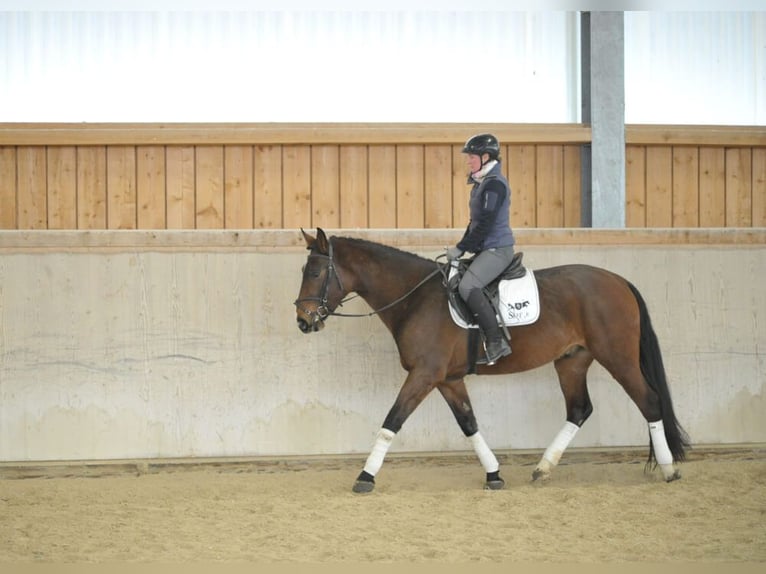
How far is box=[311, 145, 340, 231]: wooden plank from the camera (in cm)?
763

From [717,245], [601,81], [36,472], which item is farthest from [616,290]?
[36,472]

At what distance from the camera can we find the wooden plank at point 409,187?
25.2ft

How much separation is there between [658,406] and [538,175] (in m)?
2.52

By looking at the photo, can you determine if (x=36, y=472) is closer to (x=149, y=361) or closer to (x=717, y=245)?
(x=149, y=361)

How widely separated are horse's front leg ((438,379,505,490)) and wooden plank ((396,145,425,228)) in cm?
203

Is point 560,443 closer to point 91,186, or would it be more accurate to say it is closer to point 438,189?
point 438,189

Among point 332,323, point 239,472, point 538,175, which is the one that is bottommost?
point 239,472

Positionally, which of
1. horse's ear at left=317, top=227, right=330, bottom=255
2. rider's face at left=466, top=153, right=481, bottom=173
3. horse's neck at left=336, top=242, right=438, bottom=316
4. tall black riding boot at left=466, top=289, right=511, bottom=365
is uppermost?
rider's face at left=466, top=153, right=481, bottom=173

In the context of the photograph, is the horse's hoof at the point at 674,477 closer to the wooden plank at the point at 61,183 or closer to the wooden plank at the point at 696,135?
the wooden plank at the point at 696,135

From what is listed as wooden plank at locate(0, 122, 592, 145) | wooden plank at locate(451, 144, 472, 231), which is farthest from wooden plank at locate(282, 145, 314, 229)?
wooden plank at locate(451, 144, 472, 231)

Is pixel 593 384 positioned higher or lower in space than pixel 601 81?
lower

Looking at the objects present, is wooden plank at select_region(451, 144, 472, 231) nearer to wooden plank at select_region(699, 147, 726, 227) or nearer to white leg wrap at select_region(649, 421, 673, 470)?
wooden plank at select_region(699, 147, 726, 227)

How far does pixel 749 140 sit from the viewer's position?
7.72 meters

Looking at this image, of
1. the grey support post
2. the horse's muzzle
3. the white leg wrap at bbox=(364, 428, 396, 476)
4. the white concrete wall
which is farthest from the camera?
the grey support post
